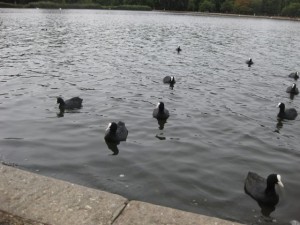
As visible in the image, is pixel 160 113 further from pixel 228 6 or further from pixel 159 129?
pixel 228 6

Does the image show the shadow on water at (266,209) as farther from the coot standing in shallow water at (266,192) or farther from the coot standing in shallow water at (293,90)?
the coot standing in shallow water at (293,90)

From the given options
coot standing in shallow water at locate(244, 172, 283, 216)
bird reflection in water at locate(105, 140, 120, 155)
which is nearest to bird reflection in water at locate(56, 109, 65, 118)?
bird reflection in water at locate(105, 140, 120, 155)

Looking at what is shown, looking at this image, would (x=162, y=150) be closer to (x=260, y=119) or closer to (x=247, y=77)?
(x=260, y=119)

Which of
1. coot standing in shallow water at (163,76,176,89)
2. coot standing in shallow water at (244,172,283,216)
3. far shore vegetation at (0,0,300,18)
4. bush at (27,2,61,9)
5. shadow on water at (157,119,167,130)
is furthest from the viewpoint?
far shore vegetation at (0,0,300,18)

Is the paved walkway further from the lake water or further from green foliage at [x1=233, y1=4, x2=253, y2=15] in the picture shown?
green foliage at [x1=233, y1=4, x2=253, y2=15]

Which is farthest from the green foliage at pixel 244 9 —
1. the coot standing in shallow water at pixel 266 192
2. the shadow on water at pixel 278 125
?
the coot standing in shallow water at pixel 266 192

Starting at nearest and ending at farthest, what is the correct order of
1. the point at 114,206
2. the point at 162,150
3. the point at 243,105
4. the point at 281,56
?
the point at 114,206, the point at 162,150, the point at 243,105, the point at 281,56

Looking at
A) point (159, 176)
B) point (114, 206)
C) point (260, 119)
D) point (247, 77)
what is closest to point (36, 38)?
point (247, 77)

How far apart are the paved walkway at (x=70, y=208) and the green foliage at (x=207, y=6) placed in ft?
475

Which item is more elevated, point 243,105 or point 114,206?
point 114,206

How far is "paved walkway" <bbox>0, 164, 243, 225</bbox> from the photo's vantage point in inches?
217

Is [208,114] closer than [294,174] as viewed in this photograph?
No

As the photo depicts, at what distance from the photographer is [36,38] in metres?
35.8

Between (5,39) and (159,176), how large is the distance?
2834cm
